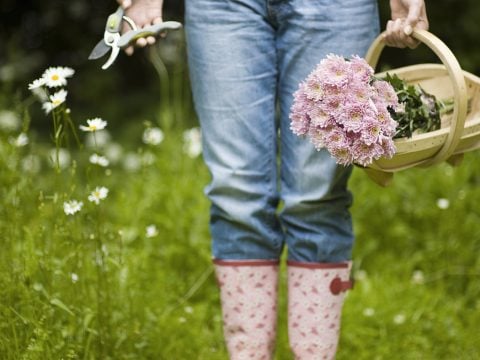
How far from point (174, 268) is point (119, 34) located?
1019 mm

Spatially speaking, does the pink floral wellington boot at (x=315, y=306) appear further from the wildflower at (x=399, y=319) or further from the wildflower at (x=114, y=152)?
the wildflower at (x=114, y=152)

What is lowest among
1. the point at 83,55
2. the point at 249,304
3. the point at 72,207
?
the point at 83,55

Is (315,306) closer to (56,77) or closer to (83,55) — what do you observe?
(56,77)

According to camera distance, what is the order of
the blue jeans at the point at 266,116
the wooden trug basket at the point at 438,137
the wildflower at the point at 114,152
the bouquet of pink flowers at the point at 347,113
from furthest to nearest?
the wildflower at the point at 114,152 < the blue jeans at the point at 266,116 < the wooden trug basket at the point at 438,137 < the bouquet of pink flowers at the point at 347,113

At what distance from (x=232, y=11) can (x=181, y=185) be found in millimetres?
1164

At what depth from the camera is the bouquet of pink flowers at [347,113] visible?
133 cm

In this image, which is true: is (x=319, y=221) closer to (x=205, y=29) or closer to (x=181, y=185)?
(x=205, y=29)

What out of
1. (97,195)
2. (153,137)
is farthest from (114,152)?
(97,195)

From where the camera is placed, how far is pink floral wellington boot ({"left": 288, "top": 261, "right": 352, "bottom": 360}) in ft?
5.48

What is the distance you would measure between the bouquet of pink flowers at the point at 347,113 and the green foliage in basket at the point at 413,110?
0.08m

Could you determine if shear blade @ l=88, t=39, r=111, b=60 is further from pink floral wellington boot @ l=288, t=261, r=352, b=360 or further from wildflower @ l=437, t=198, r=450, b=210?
wildflower @ l=437, t=198, r=450, b=210

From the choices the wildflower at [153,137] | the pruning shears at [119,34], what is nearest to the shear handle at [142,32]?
the pruning shears at [119,34]

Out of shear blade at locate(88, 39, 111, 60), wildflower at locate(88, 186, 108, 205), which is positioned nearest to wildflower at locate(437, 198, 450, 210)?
wildflower at locate(88, 186, 108, 205)

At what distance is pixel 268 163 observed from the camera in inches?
65.7
